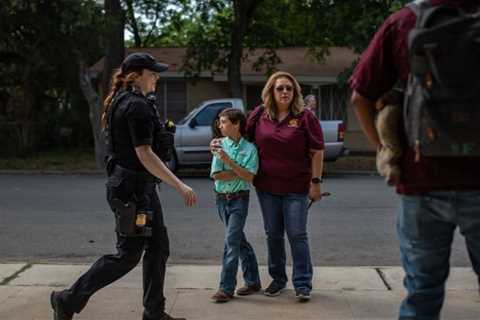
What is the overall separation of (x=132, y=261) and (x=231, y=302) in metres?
1.13

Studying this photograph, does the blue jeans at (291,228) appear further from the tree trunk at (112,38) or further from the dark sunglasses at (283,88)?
the tree trunk at (112,38)

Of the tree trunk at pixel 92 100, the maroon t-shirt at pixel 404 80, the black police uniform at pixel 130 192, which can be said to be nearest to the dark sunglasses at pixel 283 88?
the black police uniform at pixel 130 192

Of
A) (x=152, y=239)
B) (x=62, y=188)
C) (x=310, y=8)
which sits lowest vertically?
(x=62, y=188)

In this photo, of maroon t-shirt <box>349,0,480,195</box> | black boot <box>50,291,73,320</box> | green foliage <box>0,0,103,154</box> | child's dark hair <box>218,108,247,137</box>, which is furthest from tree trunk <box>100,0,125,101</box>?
maroon t-shirt <box>349,0,480,195</box>

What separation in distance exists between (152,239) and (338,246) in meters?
3.76

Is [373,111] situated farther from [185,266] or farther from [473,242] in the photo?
[185,266]

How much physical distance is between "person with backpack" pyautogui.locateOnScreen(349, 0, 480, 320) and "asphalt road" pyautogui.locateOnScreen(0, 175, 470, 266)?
4445mm

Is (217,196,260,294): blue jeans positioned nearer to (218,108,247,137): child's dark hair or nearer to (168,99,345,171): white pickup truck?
(218,108,247,137): child's dark hair

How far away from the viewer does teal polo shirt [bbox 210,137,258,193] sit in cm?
584

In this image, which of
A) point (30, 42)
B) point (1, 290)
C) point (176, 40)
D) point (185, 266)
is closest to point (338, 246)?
point (185, 266)

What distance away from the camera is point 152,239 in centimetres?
504

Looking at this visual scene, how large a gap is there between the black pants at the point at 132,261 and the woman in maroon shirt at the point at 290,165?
1.14 meters

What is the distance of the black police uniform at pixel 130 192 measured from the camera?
15.8 ft

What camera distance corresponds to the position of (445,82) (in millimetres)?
2824
